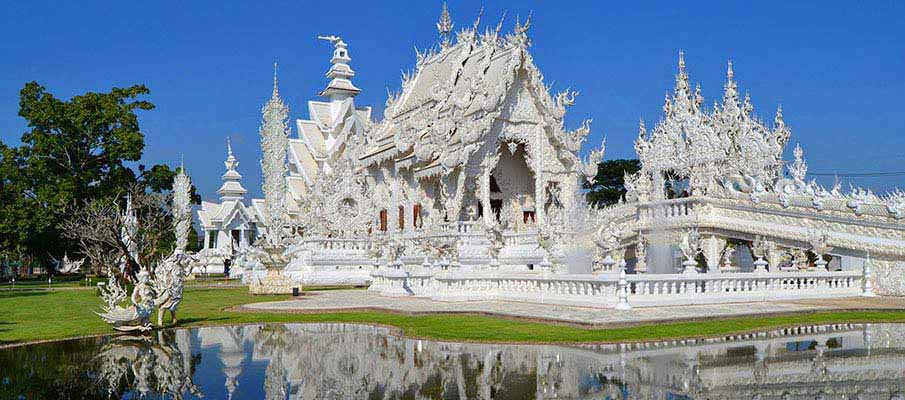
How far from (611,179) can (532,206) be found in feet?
85.5

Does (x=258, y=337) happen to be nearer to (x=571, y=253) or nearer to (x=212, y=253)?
(x=571, y=253)

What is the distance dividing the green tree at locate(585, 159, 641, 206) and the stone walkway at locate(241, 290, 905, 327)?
124 ft

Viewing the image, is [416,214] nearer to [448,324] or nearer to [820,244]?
[820,244]

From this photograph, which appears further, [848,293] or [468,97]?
[468,97]

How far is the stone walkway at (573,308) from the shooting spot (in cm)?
1247

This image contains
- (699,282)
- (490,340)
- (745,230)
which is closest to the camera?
(490,340)

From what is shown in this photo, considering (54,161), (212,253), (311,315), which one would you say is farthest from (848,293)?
(212,253)

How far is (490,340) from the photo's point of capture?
10633mm

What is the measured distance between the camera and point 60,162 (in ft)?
121

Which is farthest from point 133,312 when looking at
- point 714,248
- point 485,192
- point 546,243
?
point 485,192

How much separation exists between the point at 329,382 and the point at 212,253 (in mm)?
43233

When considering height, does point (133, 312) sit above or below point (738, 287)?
below

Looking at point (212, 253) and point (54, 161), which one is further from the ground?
point (54, 161)

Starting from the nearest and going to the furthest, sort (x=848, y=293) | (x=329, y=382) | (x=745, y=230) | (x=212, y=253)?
(x=329, y=382) → (x=848, y=293) → (x=745, y=230) → (x=212, y=253)
